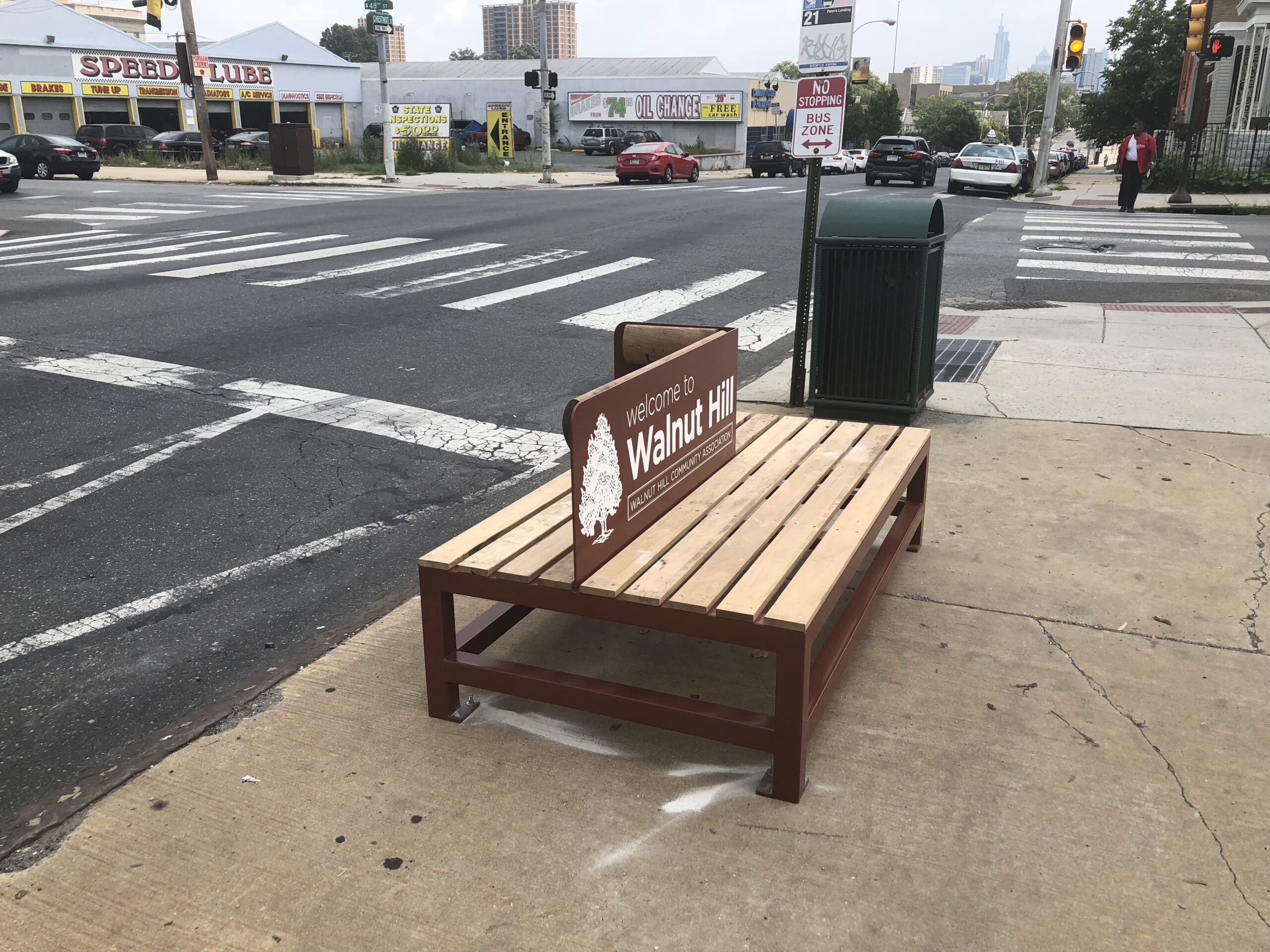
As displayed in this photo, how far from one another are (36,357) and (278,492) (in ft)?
14.2

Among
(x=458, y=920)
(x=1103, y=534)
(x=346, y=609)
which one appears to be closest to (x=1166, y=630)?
(x=1103, y=534)

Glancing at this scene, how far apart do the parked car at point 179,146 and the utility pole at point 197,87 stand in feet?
35.0

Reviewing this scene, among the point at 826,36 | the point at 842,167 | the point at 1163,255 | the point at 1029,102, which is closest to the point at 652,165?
the point at 842,167

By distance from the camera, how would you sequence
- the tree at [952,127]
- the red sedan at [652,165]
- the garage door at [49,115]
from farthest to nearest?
the tree at [952,127] < the garage door at [49,115] < the red sedan at [652,165]

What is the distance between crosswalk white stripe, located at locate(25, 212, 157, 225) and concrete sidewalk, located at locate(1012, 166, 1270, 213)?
68.2 ft

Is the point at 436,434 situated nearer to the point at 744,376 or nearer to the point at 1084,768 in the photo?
the point at 744,376

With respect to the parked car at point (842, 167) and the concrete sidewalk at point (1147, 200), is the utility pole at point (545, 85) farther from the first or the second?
the concrete sidewalk at point (1147, 200)

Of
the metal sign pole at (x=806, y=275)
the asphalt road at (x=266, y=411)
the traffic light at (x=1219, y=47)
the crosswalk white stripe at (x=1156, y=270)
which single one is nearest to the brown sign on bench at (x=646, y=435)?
the asphalt road at (x=266, y=411)

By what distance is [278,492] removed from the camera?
5785 mm

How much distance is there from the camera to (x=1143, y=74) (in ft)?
169

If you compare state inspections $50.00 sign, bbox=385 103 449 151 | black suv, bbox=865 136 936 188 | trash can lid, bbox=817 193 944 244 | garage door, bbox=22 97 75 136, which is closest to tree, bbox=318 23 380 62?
garage door, bbox=22 97 75 136

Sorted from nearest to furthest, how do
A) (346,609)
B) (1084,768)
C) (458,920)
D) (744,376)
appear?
(458,920) < (1084,768) < (346,609) < (744,376)

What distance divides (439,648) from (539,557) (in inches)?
17.7

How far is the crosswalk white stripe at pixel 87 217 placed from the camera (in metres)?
20.7
